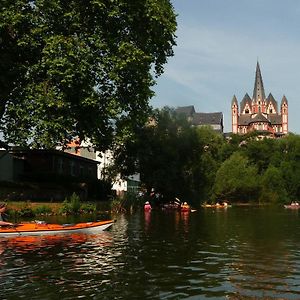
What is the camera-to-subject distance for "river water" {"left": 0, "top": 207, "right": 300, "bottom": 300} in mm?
12062

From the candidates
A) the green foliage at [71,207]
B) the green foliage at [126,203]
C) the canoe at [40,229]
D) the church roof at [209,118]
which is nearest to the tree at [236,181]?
the green foliage at [126,203]

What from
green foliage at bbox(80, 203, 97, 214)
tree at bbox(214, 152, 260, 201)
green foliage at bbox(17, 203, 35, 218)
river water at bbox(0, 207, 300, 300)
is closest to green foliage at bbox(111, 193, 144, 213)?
green foliage at bbox(80, 203, 97, 214)

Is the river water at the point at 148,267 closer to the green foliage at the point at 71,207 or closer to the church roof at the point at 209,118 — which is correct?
the green foliage at the point at 71,207

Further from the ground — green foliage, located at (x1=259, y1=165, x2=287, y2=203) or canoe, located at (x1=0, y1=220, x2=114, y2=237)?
green foliage, located at (x1=259, y1=165, x2=287, y2=203)

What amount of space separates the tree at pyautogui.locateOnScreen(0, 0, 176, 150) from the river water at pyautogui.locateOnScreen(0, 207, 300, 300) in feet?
30.9

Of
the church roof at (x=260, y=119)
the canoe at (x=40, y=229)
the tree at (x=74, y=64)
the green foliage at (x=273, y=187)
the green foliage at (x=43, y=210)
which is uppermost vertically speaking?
the church roof at (x=260, y=119)

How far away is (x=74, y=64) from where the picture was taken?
→ 2922 cm

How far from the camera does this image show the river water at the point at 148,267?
1206 cm

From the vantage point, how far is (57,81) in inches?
1183

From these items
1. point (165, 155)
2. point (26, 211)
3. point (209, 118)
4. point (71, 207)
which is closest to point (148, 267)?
point (26, 211)

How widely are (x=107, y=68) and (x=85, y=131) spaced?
4.55 meters

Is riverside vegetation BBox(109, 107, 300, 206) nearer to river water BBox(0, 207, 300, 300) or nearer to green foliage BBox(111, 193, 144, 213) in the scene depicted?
green foliage BBox(111, 193, 144, 213)

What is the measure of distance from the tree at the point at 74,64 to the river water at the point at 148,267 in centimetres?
941

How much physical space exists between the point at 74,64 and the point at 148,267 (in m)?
17.0
